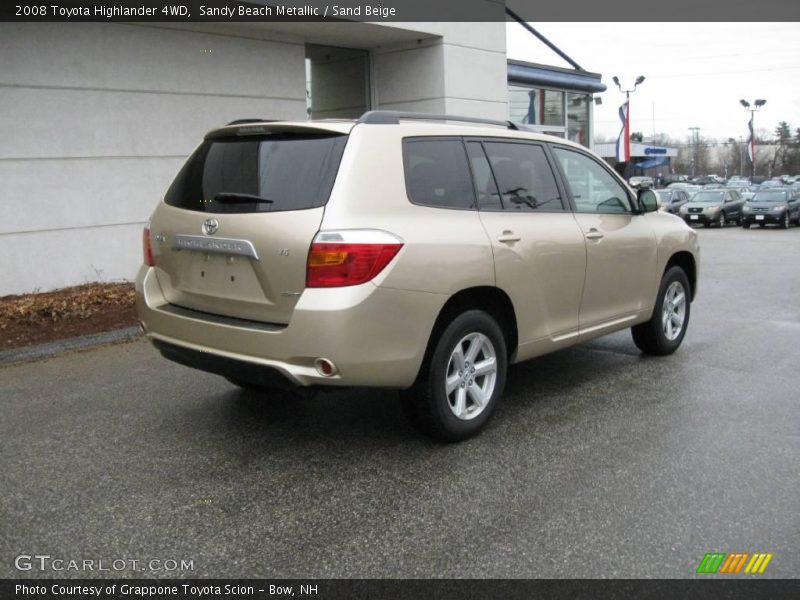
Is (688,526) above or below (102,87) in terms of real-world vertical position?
below

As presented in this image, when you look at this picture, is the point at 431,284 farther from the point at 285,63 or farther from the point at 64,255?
the point at 285,63

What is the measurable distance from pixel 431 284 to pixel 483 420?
3.43ft

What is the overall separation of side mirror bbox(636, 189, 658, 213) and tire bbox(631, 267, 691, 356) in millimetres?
676

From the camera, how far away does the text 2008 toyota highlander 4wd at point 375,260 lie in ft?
13.2

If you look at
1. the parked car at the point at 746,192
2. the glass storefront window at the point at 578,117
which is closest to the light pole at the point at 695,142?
the parked car at the point at 746,192

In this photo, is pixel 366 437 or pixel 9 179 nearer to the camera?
pixel 366 437

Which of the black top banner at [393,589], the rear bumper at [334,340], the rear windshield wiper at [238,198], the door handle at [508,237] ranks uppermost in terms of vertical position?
the rear windshield wiper at [238,198]

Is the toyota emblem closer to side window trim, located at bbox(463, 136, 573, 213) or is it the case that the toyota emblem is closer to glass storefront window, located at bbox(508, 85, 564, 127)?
side window trim, located at bbox(463, 136, 573, 213)

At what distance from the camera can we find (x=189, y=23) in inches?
406

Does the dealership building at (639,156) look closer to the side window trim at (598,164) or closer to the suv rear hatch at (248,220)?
the side window trim at (598,164)

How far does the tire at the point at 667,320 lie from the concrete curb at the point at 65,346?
4906 millimetres

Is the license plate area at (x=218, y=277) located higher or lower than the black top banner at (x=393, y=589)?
higher

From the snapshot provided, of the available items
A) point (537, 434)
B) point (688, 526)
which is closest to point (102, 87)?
point (537, 434)

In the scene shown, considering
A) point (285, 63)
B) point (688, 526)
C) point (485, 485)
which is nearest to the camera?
point (688, 526)
